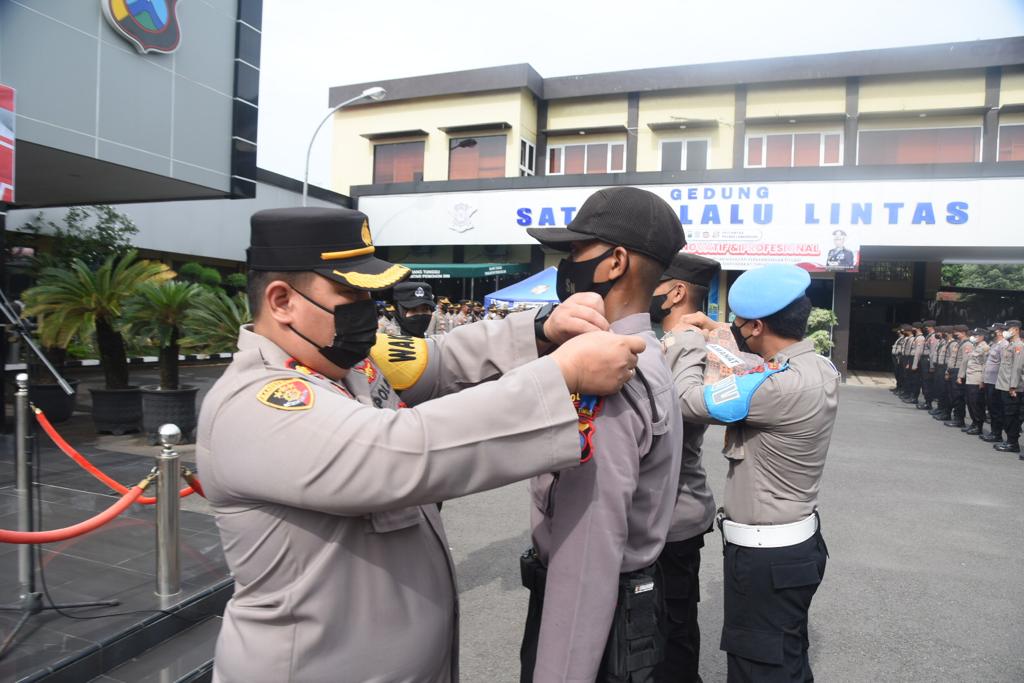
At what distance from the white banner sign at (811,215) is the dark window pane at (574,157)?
4.93m

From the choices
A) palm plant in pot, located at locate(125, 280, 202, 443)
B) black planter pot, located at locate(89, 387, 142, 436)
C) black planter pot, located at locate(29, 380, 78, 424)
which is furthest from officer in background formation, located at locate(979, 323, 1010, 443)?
black planter pot, located at locate(29, 380, 78, 424)

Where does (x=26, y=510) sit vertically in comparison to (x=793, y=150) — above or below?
below

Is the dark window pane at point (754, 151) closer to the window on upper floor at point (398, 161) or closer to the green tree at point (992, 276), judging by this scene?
the window on upper floor at point (398, 161)

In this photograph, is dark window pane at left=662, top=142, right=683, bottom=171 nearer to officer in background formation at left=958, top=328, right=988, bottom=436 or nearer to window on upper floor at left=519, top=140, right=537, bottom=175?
window on upper floor at left=519, top=140, right=537, bottom=175

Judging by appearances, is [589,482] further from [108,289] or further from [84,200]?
[84,200]

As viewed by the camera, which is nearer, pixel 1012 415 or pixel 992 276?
pixel 1012 415

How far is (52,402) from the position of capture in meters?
8.89

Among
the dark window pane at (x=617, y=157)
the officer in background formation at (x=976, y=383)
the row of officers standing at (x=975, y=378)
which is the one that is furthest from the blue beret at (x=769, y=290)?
the dark window pane at (x=617, y=157)

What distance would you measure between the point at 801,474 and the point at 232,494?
2084 mm

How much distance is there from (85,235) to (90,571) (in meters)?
12.2

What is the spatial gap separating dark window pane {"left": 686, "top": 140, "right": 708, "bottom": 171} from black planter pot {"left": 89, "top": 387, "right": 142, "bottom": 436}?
66.6 ft

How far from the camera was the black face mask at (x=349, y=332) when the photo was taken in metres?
1.35

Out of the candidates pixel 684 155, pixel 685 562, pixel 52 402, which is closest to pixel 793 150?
pixel 684 155

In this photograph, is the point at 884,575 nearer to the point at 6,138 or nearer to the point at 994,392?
the point at 6,138
